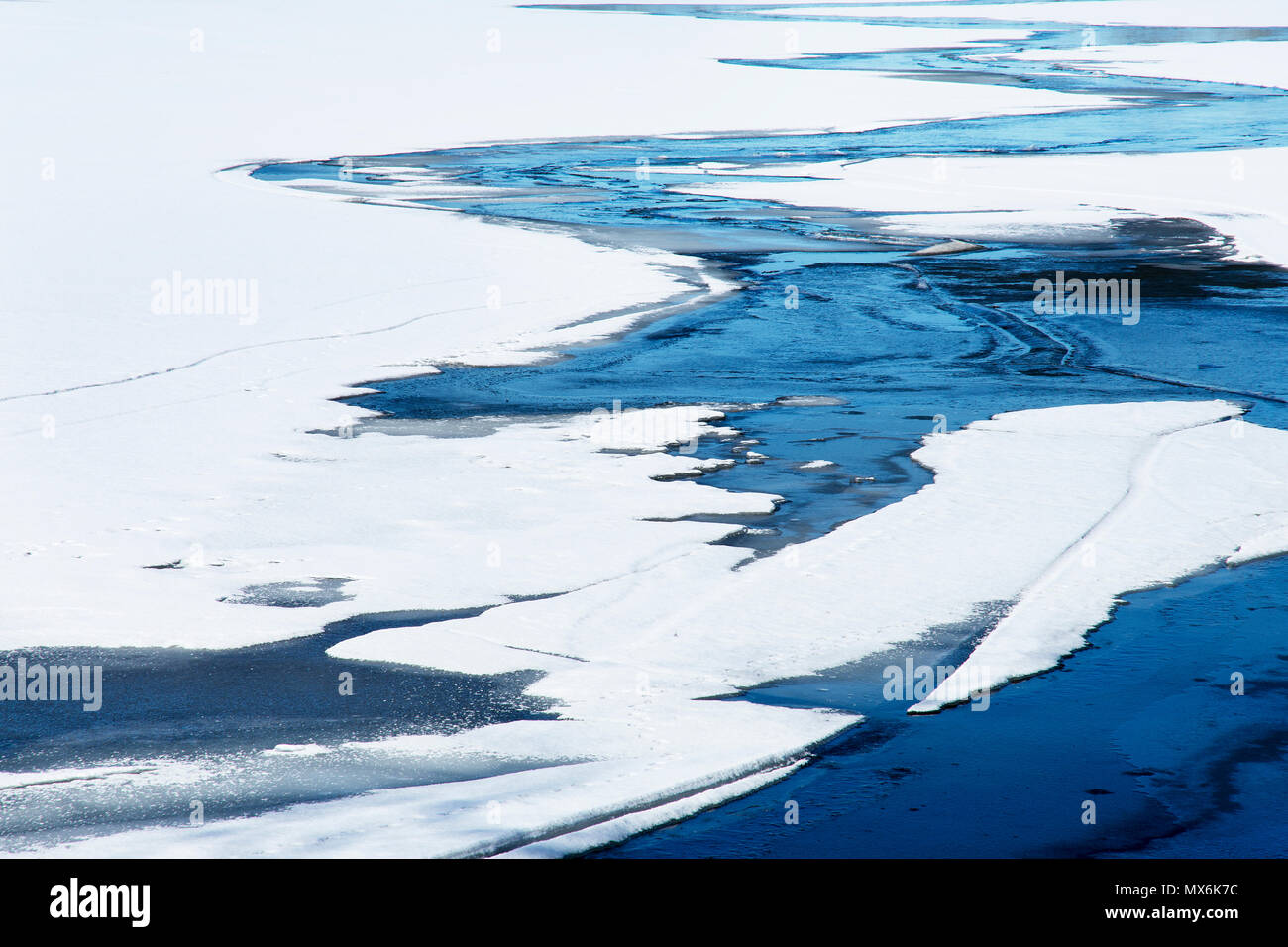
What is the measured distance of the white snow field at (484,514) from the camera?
400 centimetres

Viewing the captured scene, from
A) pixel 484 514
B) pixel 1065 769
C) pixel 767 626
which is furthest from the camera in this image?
pixel 484 514

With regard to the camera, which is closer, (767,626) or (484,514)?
(767,626)

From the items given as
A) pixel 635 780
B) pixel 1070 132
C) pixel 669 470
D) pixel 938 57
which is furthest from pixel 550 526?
pixel 938 57

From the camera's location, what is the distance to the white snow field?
4.00 meters

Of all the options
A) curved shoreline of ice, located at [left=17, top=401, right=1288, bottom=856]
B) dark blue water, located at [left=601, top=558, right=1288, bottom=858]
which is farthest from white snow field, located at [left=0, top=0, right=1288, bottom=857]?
dark blue water, located at [left=601, top=558, right=1288, bottom=858]

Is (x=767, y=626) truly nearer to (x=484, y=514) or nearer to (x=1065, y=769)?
(x=1065, y=769)

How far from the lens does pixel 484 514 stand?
6062 millimetres

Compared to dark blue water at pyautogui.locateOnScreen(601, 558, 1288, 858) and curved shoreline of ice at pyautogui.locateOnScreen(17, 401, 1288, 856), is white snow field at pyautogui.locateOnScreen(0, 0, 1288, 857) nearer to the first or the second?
curved shoreline of ice at pyautogui.locateOnScreen(17, 401, 1288, 856)

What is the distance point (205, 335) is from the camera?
30.7 feet

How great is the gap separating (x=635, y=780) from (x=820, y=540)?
206 cm

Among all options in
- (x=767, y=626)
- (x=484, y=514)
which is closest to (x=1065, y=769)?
(x=767, y=626)

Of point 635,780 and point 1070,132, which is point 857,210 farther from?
point 635,780

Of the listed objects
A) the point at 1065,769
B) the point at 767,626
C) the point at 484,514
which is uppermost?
the point at 484,514

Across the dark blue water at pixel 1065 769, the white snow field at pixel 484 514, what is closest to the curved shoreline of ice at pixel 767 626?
the white snow field at pixel 484 514
